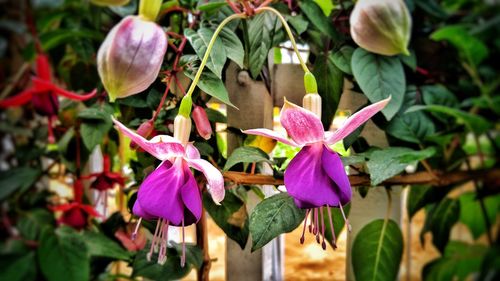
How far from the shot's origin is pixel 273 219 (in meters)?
0.32

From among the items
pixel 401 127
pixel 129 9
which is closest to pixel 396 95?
pixel 401 127

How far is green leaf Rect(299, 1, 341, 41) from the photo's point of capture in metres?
0.41

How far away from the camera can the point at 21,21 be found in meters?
0.68

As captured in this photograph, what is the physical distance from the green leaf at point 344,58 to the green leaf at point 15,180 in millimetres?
459

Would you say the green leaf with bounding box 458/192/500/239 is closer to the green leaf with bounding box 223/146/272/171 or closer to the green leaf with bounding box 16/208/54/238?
the green leaf with bounding box 223/146/272/171

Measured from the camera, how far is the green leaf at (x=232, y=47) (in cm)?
34

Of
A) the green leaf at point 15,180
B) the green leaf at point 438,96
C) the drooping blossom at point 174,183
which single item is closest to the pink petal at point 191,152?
the drooping blossom at point 174,183

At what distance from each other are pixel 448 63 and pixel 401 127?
18cm

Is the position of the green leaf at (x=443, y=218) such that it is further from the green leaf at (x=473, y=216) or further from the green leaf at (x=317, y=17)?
the green leaf at (x=317, y=17)

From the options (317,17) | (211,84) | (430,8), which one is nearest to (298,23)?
(317,17)

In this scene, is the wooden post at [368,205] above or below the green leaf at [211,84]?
below

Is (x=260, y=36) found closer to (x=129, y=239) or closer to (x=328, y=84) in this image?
(x=328, y=84)

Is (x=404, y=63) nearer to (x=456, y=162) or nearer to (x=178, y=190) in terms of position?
(x=456, y=162)

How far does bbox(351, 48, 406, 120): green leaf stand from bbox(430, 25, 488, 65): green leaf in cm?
16
